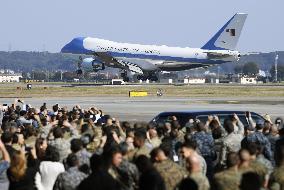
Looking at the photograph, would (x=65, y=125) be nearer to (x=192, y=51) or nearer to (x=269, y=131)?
(x=269, y=131)

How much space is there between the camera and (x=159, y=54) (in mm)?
111000

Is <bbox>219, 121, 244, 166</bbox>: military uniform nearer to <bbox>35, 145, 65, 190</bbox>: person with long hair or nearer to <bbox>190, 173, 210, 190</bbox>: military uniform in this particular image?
<bbox>35, 145, 65, 190</bbox>: person with long hair

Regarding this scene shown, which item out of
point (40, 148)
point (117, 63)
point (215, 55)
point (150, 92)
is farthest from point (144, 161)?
point (117, 63)

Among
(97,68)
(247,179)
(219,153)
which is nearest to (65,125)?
(219,153)

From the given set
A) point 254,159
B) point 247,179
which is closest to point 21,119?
point 254,159

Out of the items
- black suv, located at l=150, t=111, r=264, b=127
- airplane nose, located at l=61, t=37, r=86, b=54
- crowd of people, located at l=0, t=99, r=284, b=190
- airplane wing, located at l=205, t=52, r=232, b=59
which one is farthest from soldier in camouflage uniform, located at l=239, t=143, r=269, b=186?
airplane nose, located at l=61, t=37, r=86, b=54

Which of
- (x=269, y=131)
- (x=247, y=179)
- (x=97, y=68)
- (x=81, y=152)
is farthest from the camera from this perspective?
(x=97, y=68)

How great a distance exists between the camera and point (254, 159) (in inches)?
515

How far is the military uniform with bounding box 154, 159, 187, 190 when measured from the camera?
12.4 meters

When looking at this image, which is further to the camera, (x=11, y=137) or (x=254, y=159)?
(x=11, y=137)

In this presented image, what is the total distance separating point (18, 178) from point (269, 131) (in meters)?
7.12

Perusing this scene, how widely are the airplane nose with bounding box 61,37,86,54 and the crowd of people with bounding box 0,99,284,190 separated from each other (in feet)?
311

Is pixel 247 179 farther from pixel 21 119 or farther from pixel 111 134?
pixel 21 119

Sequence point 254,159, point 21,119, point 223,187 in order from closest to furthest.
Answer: point 223,187, point 254,159, point 21,119
